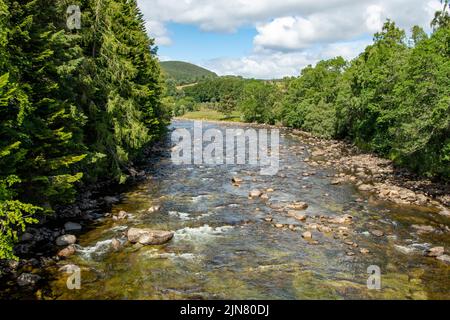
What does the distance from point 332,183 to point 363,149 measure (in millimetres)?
19503

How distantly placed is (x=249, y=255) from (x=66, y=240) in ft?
29.5

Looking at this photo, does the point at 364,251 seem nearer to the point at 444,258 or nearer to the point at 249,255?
the point at 444,258

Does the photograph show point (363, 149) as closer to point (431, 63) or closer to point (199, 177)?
point (431, 63)

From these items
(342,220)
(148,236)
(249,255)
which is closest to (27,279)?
(148,236)

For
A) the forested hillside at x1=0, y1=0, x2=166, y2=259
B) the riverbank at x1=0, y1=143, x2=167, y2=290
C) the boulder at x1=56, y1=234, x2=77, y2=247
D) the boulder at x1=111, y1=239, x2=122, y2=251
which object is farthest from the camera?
the boulder at x1=111, y1=239, x2=122, y2=251

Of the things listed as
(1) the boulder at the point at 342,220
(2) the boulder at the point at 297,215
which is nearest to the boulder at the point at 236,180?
(2) the boulder at the point at 297,215

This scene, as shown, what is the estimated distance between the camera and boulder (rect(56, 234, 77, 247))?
1816 centimetres

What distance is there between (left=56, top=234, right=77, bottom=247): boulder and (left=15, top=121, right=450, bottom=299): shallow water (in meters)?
0.54

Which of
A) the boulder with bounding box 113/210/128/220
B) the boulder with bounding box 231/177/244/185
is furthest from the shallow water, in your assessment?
the boulder with bounding box 231/177/244/185

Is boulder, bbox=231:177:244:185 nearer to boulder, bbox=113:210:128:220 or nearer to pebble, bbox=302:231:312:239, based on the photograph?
boulder, bbox=113:210:128:220

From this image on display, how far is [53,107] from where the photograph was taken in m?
17.5

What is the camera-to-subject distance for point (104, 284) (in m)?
14.9

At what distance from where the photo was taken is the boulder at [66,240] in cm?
1816

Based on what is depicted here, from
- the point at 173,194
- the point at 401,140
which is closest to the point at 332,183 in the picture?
the point at 401,140
